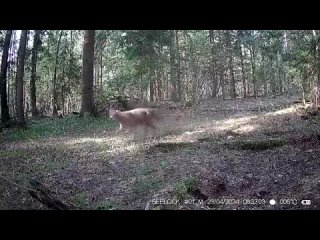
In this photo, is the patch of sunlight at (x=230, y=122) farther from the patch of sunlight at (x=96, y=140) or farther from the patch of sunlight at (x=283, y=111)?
the patch of sunlight at (x=96, y=140)

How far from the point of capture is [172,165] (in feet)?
17.4

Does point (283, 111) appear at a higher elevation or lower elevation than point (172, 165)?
higher

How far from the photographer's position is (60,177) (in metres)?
4.87

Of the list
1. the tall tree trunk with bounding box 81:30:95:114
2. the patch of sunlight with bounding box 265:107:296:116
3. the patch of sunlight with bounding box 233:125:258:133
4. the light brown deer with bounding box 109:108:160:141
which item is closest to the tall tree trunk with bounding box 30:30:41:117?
the tall tree trunk with bounding box 81:30:95:114

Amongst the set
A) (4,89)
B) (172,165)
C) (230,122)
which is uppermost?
(4,89)

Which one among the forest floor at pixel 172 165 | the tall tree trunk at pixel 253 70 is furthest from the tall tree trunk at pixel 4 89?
the tall tree trunk at pixel 253 70

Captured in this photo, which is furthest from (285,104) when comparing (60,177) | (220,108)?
(60,177)

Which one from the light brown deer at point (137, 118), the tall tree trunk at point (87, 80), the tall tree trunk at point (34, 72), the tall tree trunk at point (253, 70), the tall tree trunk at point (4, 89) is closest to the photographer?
the light brown deer at point (137, 118)

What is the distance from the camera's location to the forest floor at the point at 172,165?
4199 millimetres

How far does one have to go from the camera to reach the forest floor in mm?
4199

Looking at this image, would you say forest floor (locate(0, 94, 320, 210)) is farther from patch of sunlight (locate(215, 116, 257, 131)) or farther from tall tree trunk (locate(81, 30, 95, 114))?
tall tree trunk (locate(81, 30, 95, 114))

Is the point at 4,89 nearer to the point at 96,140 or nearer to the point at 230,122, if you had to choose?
the point at 96,140

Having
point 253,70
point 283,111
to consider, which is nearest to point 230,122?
point 283,111

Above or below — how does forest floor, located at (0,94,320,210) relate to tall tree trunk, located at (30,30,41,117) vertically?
below
